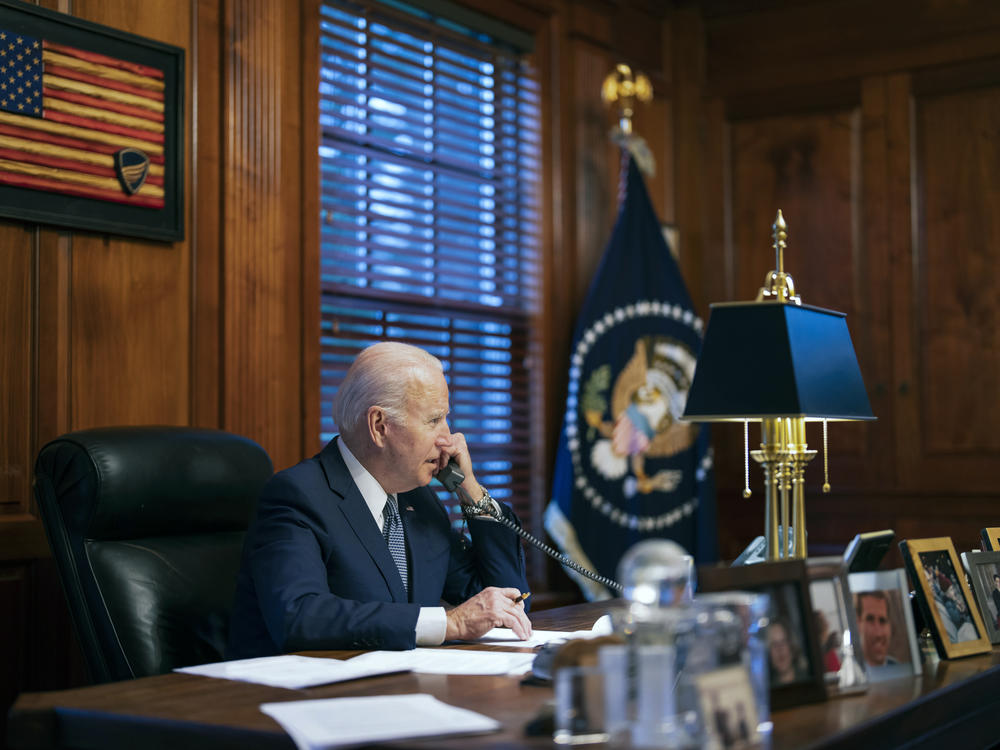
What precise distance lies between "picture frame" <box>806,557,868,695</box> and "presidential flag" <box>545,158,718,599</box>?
96.4 inches

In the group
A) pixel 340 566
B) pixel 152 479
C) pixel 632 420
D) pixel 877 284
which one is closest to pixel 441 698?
pixel 340 566

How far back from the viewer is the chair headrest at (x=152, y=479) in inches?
86.0

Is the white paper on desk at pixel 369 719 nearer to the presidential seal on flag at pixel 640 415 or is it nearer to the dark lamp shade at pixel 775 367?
the dark lamp shade at pixel 775 367

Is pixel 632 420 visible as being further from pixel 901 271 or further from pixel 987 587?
pixel 987 587

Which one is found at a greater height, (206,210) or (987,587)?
(206,210)

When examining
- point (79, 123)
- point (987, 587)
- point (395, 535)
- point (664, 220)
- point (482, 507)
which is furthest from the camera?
point (664, 220)

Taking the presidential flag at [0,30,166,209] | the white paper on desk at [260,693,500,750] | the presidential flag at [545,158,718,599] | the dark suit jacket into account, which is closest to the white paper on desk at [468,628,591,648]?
the dark suit jacket

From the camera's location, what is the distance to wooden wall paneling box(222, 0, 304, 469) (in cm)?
309

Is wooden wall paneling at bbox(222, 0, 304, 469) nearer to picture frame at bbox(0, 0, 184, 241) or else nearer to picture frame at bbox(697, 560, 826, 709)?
picture frame at bbox(0, 0, 184, 241)

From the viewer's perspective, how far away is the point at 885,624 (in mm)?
1655

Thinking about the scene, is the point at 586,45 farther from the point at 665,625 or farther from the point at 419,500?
the point at 665,625

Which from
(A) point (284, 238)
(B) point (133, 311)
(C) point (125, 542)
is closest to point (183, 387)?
(B) point (133, 311)

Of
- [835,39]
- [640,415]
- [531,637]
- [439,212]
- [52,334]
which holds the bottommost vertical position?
[531,637]

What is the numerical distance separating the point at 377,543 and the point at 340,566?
0.10m
